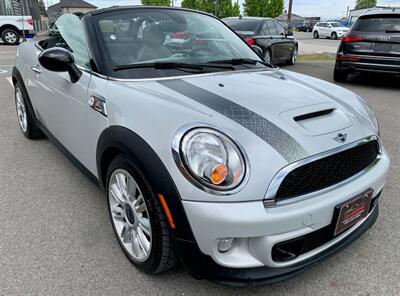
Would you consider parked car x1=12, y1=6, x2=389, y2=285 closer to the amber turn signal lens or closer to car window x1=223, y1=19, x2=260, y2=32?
the amber turn signal lens

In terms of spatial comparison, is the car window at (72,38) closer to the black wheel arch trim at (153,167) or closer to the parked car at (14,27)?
the black wheel arch trim at (153,167)

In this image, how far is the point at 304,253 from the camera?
185 centimetres

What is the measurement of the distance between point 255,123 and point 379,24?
6641 millimetres

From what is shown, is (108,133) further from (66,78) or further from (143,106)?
(66,78)

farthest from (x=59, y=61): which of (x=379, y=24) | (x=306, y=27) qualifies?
(x=306, y=27)

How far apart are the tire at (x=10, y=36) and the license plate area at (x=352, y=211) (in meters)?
17.2

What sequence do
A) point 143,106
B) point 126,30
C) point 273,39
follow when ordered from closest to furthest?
point 143,106, point 126,30, point 273,39

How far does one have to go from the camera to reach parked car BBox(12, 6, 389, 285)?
5.43 ft

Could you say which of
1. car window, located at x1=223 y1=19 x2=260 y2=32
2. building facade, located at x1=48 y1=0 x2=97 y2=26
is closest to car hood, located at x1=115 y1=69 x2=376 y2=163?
building facade, located at x1=48 y1=0 x2=97 y2=26

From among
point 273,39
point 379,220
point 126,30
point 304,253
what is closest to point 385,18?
point 273,39

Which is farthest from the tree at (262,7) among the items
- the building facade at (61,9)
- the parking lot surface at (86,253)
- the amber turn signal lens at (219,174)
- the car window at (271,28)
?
the amber turn signal lens at (219,174)

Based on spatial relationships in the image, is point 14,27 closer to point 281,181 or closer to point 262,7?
point 281,181

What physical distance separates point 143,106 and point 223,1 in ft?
131

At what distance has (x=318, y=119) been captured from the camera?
2018mm
